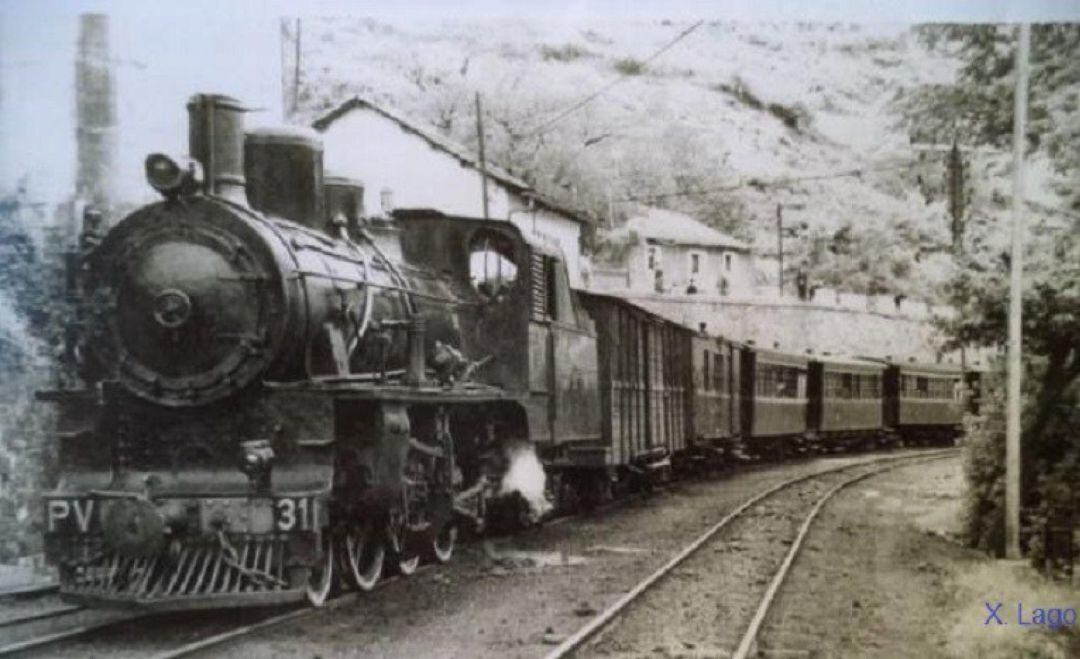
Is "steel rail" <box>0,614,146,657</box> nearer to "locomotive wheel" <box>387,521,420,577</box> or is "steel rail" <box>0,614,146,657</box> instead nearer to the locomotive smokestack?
"locomotive wheel" <box>387,521,420,577</box>

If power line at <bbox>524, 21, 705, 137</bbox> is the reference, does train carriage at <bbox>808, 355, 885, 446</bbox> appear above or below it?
below

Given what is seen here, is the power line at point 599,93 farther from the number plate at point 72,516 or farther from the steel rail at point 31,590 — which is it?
the steel rail at point 31,590

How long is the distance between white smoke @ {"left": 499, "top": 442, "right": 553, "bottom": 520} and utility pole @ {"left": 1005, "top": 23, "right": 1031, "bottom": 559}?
96.9 inches

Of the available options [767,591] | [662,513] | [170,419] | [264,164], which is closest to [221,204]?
[264,164]

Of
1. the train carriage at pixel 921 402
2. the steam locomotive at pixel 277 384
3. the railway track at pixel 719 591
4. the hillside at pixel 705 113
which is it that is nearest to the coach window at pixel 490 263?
the steam locomotive at pixel 277 384

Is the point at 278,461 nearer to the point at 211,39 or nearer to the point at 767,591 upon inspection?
the point at 211,39

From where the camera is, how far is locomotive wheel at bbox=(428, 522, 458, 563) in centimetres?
604

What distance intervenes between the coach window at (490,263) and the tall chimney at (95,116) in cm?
204

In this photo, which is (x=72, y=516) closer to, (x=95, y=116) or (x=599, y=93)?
(x=95, y=116)

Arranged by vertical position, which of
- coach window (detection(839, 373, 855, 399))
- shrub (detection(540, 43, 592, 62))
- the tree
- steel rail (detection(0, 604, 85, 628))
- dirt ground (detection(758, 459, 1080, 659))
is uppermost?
shrub (detection(540, 43, 592, 62))

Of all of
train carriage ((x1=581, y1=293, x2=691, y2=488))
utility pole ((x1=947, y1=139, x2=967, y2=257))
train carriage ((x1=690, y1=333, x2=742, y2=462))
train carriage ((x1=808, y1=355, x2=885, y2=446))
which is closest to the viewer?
utility pole ((x1=947, y1=139, x2=967, y2=257))

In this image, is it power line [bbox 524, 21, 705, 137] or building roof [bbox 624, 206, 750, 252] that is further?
→ building roof [bbox 624, 206, 750, 252]

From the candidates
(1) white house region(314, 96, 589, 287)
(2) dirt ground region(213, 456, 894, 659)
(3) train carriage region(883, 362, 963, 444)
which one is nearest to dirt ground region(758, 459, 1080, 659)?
(2) dirt ground region(213, 456, 894, 659)

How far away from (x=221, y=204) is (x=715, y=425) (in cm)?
778
